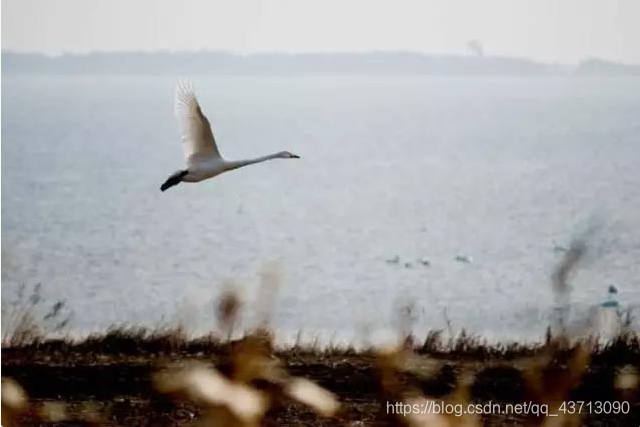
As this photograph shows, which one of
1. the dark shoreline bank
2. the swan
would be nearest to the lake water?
the dark shoreline bank

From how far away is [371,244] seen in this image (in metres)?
4.82

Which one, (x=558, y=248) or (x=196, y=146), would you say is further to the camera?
(x=558, y=248)

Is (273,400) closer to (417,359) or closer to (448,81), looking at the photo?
(417,359)

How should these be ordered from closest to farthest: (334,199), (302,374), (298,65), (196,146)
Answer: (196,146) → (302,374) → (298,65) → (334,199)

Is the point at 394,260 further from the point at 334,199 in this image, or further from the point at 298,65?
the point at 298,65

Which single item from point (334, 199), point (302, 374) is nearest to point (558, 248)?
point (334, 199)

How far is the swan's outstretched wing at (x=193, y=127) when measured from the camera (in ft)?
10.3

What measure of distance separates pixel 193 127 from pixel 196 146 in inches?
2.0

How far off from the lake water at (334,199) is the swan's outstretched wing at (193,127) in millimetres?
875

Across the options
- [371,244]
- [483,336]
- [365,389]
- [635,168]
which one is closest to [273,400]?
[365,389]

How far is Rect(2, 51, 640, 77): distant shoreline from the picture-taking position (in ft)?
12.9

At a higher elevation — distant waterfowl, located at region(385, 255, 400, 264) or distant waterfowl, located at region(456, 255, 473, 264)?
distant waterfowl, located at region(456, 255, 473, 264)

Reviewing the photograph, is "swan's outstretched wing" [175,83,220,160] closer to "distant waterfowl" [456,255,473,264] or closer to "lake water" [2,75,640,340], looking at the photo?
"lake water" [2,75,640,340]

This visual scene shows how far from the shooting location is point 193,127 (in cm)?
317
